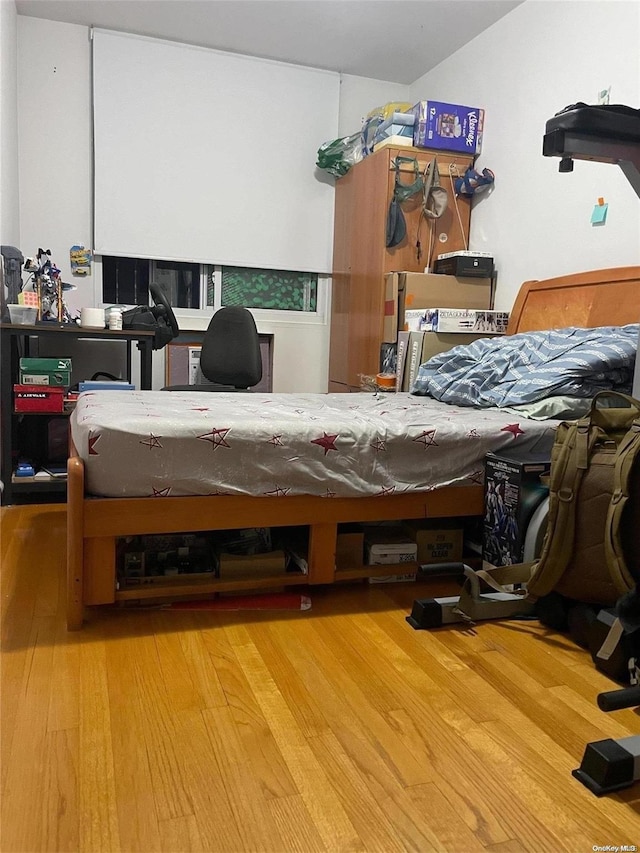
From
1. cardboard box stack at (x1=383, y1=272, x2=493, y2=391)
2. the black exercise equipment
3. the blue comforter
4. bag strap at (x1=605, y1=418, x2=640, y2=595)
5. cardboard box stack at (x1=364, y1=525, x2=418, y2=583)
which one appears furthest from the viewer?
cardboard box stack at (x1=383, y1=272, x2=493, y2=391)

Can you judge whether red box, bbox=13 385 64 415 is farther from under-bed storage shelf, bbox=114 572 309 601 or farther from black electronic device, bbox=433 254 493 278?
black electronic device, bbox=433 254 493 278

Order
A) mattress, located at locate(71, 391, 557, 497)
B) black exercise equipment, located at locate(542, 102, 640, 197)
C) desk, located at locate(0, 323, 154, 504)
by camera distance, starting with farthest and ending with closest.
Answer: desk, located at locate(0, 323, 154, 504)
mattress, located at locate(71, 391, 557, 497)
black exercise equipment, located at locate(542, 102, 640, 197)

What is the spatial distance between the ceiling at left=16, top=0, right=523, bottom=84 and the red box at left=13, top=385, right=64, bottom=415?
2356mm

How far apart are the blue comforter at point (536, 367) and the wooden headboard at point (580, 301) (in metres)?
0.19

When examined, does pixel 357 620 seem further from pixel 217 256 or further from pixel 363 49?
pixel 363 49

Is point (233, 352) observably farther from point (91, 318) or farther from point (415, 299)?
point (415, 299)

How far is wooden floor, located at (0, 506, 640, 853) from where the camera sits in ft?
3.41

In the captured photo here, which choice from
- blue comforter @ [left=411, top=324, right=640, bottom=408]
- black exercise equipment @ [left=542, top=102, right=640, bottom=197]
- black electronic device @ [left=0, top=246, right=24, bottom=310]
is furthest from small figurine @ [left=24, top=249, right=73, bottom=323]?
black exercise equipment @ [left=542, top=102, right=640, bottom=197]

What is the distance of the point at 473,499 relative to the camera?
6.87 feet

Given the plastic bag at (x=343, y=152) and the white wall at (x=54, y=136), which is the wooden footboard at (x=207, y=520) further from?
the plastic bag at (x=343, y=152)

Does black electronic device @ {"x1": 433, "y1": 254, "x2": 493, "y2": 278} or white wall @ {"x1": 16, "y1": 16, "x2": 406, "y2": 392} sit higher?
white wall @ {"x1": 16, "y1": 16, "x2": 406, "y2": 392}

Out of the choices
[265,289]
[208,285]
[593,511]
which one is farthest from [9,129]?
[593,511]

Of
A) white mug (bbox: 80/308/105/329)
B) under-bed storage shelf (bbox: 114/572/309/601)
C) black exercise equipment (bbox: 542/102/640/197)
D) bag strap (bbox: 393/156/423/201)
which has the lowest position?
under-bed storage shelf (bbox: 114/572/309/601)

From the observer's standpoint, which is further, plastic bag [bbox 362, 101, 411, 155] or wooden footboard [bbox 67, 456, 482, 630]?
plastic bag [bbox 362, 101, 411, 155]
